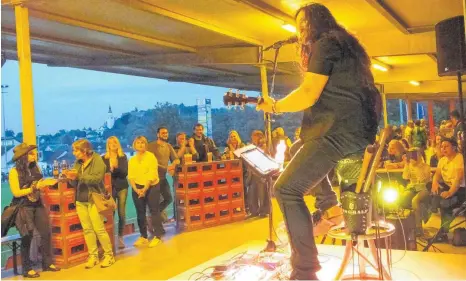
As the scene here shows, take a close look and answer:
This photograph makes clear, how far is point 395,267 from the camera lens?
119 inches

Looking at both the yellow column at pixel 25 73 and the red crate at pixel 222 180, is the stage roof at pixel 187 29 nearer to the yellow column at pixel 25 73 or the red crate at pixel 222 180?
the yellow column at pixel 25 73

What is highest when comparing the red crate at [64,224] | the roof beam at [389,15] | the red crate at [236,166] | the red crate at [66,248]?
the roof beam at [389,15]

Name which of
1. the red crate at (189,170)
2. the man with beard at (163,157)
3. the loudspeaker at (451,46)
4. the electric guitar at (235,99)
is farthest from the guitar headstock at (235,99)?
the red crate at (189,170)

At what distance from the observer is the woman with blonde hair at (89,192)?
4.77 meters

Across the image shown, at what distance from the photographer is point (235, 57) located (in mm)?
8320

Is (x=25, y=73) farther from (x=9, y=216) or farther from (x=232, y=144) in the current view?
(x=232, y=144)

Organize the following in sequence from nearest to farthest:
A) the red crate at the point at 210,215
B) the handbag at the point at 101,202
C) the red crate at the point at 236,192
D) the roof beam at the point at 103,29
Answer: the handbag at the point at 101,202 → the roof beam at the point at 103,29 → the red crate at the point at 210,215 → the red crate at the point at 236,192

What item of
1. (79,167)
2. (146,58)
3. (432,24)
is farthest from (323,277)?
(146,58)

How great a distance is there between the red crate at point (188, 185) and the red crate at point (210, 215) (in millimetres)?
326

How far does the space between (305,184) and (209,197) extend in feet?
15.3

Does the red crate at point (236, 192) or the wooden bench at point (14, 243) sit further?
the red crate at point (236, 192)

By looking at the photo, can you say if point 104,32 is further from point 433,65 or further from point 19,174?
point 433,65

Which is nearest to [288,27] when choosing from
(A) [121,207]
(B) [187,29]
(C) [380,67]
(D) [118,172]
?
(B) [187,29]

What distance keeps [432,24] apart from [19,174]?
20.8ft
